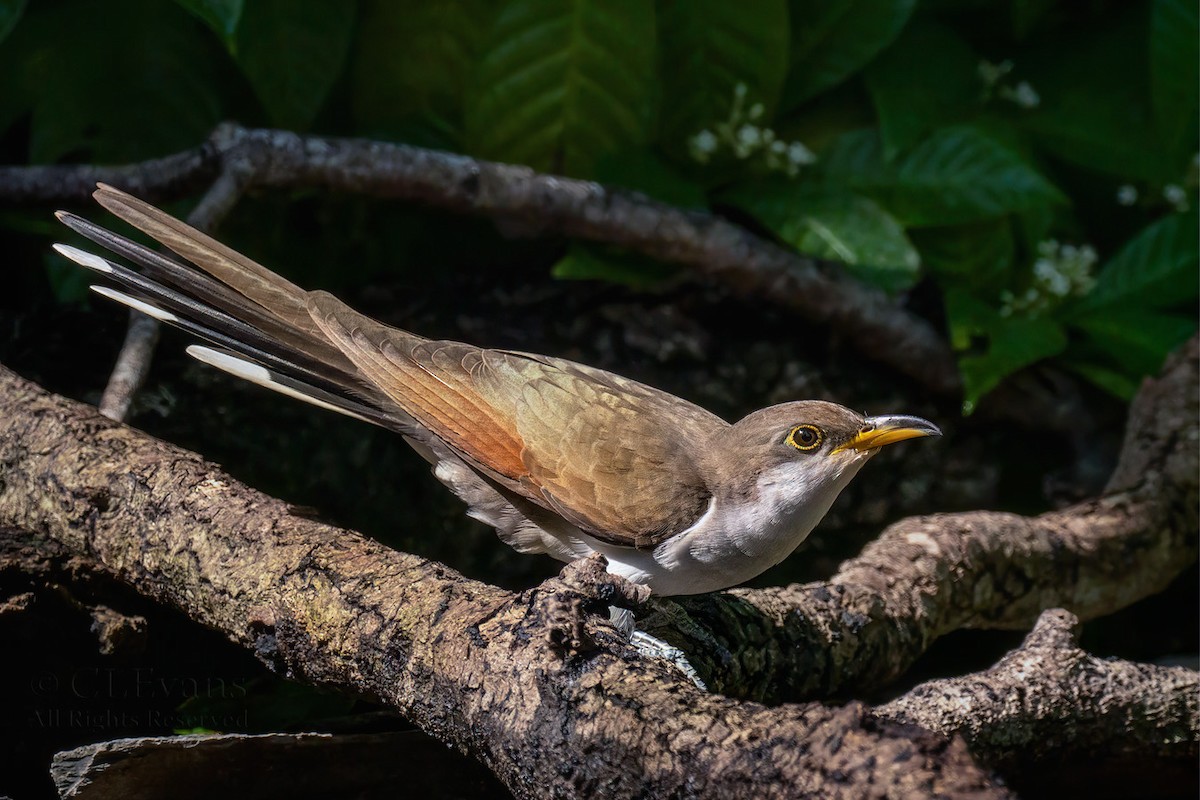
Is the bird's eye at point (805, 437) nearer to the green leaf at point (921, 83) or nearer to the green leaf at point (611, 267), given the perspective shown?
the green leaf at point (611, 267)

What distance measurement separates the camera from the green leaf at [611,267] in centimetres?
378

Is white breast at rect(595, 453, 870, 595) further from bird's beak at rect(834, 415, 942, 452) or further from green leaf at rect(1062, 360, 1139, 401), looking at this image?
green leaf at rect(1062, 360, 1139, 401)

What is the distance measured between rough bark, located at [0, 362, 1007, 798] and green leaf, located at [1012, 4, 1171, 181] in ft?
10.8

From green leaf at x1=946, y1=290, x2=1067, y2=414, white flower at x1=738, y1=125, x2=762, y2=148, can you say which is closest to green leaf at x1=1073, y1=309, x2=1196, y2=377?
green leaf at x1=946, y1=290, x2=1067, y2=414

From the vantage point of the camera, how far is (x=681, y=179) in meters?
4.08

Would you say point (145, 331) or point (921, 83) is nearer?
point (145, 331)

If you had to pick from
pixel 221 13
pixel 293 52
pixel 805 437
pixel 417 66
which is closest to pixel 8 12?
pixel 221 13

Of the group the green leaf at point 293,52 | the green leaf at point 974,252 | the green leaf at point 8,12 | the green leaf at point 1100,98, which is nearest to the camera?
the green leaf at point 8,12

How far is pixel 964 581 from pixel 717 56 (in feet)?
6.97

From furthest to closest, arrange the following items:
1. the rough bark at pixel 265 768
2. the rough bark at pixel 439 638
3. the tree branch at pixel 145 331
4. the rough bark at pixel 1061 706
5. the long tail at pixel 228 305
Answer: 1. the tree branch at pixel 145 331
2. the long tail at pixel 228 305
3. the rough bark at pixel 1061 706
4. the rough bark at pixel 265 768
5. the rough bark at pixel 439 638

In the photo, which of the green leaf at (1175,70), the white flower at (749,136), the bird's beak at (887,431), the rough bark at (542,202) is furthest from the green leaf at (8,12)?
the green leaf at (1175,70)

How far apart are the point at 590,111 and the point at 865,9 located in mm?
1150

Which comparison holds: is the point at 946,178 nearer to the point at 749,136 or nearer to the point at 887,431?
the point at 749,136

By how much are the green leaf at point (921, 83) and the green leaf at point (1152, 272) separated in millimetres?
826
